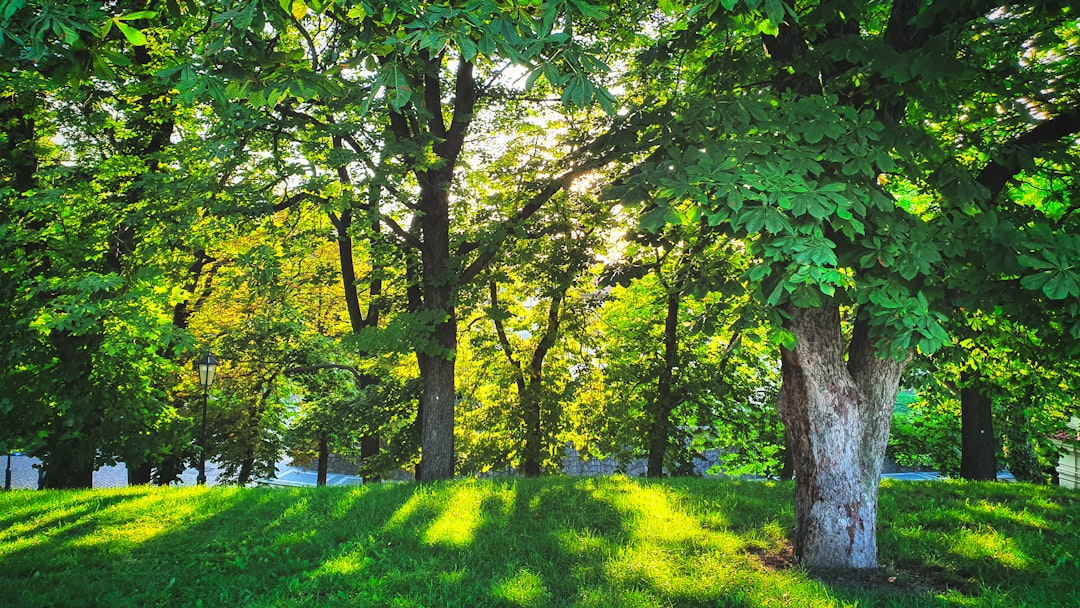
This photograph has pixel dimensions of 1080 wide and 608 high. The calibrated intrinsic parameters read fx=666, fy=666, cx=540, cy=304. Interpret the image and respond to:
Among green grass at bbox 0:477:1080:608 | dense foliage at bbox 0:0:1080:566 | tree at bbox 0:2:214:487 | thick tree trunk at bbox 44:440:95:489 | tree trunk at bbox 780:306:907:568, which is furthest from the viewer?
thick tree trunk at bbox 44:440:95:489

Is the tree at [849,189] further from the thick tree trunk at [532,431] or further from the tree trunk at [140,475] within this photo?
the tree trunk at [140,475]

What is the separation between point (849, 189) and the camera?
4.30m

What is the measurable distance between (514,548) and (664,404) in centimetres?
986

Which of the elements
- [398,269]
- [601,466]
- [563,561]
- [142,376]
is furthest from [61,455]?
[601,466]

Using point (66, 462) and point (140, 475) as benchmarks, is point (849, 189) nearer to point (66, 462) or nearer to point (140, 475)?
point (66, 462)

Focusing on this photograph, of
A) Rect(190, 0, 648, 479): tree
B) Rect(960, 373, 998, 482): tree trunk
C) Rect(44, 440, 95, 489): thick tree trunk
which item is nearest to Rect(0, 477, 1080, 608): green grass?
Rect(190, 0, 648, 479): tree

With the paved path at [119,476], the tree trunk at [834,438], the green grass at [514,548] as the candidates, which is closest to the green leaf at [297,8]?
the green grass at [514,548]

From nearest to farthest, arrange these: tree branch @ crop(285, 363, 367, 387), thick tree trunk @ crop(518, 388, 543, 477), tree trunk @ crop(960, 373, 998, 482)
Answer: tree trunk @ crop(960, 373, 998, 482) < thick tree trunk @ crop(518, 388, 543, 477) < tree branch @ crop(285, 363, 367, 387)

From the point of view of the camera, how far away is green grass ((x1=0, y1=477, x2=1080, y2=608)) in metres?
5.18

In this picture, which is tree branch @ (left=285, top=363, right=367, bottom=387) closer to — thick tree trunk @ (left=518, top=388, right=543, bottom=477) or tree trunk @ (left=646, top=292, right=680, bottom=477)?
thick tree trunk @ (left=518, top=388, right=543, bottom=477)

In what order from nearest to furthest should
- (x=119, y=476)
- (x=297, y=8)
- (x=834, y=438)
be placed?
(x=297, y=8)
(x=834, y=438)
(x=119, y=476)

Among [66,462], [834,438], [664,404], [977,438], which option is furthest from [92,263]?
[977,438]

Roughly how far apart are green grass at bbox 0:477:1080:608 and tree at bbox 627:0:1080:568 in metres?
0.91

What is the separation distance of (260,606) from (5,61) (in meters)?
3.92
